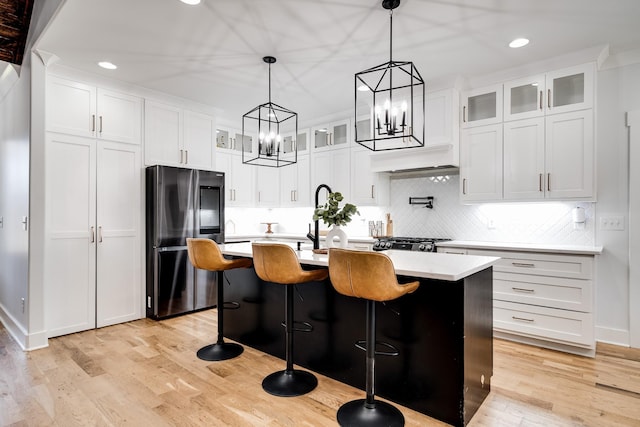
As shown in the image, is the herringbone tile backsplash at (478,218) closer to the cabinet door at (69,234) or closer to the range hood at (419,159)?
the range hood at (419,159)

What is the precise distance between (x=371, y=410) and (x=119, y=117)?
12.6 feet

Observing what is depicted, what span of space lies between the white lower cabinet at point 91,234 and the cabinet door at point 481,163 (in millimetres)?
3712

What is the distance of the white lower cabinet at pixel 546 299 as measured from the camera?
9.88 ft

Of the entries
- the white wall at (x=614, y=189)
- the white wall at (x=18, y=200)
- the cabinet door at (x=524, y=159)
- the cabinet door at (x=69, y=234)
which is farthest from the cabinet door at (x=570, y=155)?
the cabinet door at (x=69, y=234)

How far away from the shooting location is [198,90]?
4.17 metres

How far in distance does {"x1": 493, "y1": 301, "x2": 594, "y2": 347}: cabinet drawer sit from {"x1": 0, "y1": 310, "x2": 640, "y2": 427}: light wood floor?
153 mm

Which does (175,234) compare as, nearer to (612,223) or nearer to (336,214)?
(336,214)

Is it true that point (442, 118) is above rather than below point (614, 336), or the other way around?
above

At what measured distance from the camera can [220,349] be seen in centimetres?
302

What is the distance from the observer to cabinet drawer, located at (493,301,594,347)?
118 inches

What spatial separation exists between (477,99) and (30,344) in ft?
16.4

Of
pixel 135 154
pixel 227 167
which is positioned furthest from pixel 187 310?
pixel 227 167

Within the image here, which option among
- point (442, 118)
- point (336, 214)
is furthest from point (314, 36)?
point (442, 118)

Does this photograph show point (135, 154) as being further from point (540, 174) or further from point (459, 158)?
point (540, 174)
